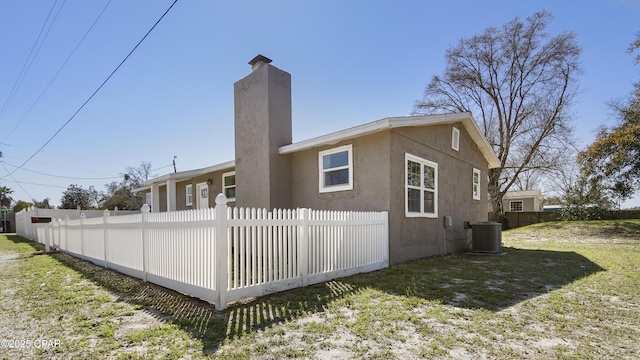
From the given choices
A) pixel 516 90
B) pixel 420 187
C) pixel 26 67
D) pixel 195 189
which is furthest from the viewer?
pixel 516 90

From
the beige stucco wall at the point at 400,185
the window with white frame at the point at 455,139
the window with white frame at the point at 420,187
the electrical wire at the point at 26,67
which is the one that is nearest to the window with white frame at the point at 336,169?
the beige stucco wall at the point at 400,185

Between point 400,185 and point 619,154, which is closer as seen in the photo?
point 400,185

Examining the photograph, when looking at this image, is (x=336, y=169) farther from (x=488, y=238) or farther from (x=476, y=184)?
(x=476, y=184)

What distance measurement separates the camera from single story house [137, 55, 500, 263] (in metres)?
7.47

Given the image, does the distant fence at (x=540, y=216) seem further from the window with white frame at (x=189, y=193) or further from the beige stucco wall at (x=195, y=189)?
the window with white frame at (x=189, y=193)

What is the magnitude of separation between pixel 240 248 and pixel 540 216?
76.4 feet

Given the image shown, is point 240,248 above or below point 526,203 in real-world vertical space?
above

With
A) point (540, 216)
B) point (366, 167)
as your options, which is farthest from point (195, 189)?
point (540, 216)

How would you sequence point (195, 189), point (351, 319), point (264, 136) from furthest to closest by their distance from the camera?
point (195, 189) < point (264, 136) < point (351, 319)

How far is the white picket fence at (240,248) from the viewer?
4.17 m

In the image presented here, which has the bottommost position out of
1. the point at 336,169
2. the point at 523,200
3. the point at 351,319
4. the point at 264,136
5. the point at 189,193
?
the point at 523,200

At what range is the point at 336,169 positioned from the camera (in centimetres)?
829

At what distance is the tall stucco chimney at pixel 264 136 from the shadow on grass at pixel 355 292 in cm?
385

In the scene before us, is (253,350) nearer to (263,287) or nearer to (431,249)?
(263,287)
